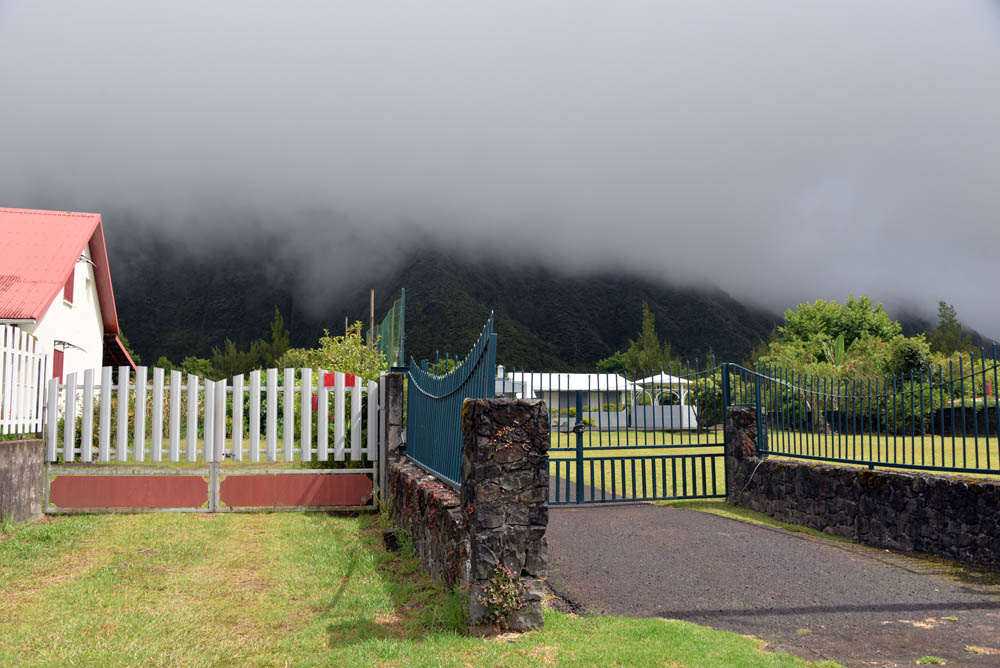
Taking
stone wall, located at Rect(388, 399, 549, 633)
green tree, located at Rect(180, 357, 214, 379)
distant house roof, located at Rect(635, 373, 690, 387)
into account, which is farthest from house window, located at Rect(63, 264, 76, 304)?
green tree, located at Rect(180, 357, 214, 379)

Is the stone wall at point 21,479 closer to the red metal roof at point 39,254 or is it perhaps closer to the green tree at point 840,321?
the red metal roof at point 39,254

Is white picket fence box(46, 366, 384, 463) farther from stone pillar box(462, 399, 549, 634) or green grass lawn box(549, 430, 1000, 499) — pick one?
stone pillar box(462, 399, 549, 634)

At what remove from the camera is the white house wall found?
16484 millimetres

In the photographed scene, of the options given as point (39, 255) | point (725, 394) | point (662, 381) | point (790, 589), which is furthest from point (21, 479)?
point (662, 381)

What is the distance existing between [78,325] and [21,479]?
40.4 feet

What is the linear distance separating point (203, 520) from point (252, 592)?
3.32m

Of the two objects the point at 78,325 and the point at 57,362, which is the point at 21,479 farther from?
the point at 78,325

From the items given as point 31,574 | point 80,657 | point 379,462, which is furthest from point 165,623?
point 379,462

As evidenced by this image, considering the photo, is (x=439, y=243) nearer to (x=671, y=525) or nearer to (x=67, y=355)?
(x=67, y=355)

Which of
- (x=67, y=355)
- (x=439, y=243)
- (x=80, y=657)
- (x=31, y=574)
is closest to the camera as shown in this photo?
(x=80, y=657)

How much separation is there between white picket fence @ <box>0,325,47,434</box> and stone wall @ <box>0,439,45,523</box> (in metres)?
0.23

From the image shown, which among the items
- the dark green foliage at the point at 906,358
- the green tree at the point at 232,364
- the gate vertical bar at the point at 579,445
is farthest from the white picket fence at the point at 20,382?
the green tree at the point at 232,364

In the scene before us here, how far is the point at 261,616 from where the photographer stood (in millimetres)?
4891

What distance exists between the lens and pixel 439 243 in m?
115
